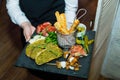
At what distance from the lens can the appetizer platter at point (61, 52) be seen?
76 cm

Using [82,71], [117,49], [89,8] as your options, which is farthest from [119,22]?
[89,8]

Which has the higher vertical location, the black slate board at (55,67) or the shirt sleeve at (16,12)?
the shirt sleeve at (16,12)

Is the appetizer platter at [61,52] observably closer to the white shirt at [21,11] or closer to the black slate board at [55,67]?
the black slate board at [55,67]

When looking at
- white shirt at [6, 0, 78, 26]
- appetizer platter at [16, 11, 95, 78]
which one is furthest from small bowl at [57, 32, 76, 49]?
white shirt at [6, 0, 78, 26]

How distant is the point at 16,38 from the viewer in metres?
1.97

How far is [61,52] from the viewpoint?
0.81 metres

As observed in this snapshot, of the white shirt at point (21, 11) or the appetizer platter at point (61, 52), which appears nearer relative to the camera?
the appetizer platter at point (61, 52)

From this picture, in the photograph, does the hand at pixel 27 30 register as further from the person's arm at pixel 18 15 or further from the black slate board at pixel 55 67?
the black slate board at pixel 55 67

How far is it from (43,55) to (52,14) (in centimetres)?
36

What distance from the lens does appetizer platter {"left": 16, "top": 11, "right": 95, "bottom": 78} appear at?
0.76 meters

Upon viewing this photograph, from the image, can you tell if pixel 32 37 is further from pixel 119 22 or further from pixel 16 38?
pixel 16 38

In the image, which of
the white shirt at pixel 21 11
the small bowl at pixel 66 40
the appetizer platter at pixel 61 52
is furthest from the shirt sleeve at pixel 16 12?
the small bowl at pixel 66 40

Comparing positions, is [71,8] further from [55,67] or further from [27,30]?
[55,67]

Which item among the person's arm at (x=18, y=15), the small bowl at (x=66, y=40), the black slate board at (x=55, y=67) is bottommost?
the black slate board at (x=55, y=67)
